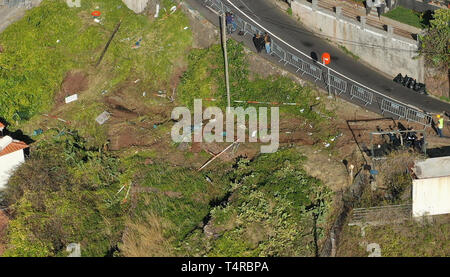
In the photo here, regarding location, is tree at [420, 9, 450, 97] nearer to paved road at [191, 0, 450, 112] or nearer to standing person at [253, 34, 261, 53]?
paved road at [191, 0, 450, 112]

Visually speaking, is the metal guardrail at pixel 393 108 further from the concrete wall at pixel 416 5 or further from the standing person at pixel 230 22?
the standing person at pixel 230 22

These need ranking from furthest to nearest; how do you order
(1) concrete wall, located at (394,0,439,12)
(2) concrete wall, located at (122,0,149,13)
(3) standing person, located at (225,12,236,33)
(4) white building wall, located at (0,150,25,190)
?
1. (2) concrete wall, located at (122,0,149,13)
2. (3) standing person, located at (225,12,236,33)
3. (1) concrete wall, located at (394,0,439,12)
4. (4) white building wall, located at (0,150,25,190)

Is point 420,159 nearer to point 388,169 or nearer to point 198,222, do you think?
point 388,169

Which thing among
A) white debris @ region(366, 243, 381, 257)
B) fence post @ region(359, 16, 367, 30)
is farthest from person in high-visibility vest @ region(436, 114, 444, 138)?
fence post @ region(359, 16, 367, 30)

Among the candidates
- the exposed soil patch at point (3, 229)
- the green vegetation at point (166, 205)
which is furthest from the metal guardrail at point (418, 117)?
the exposed soil patch at point (3, 229)
